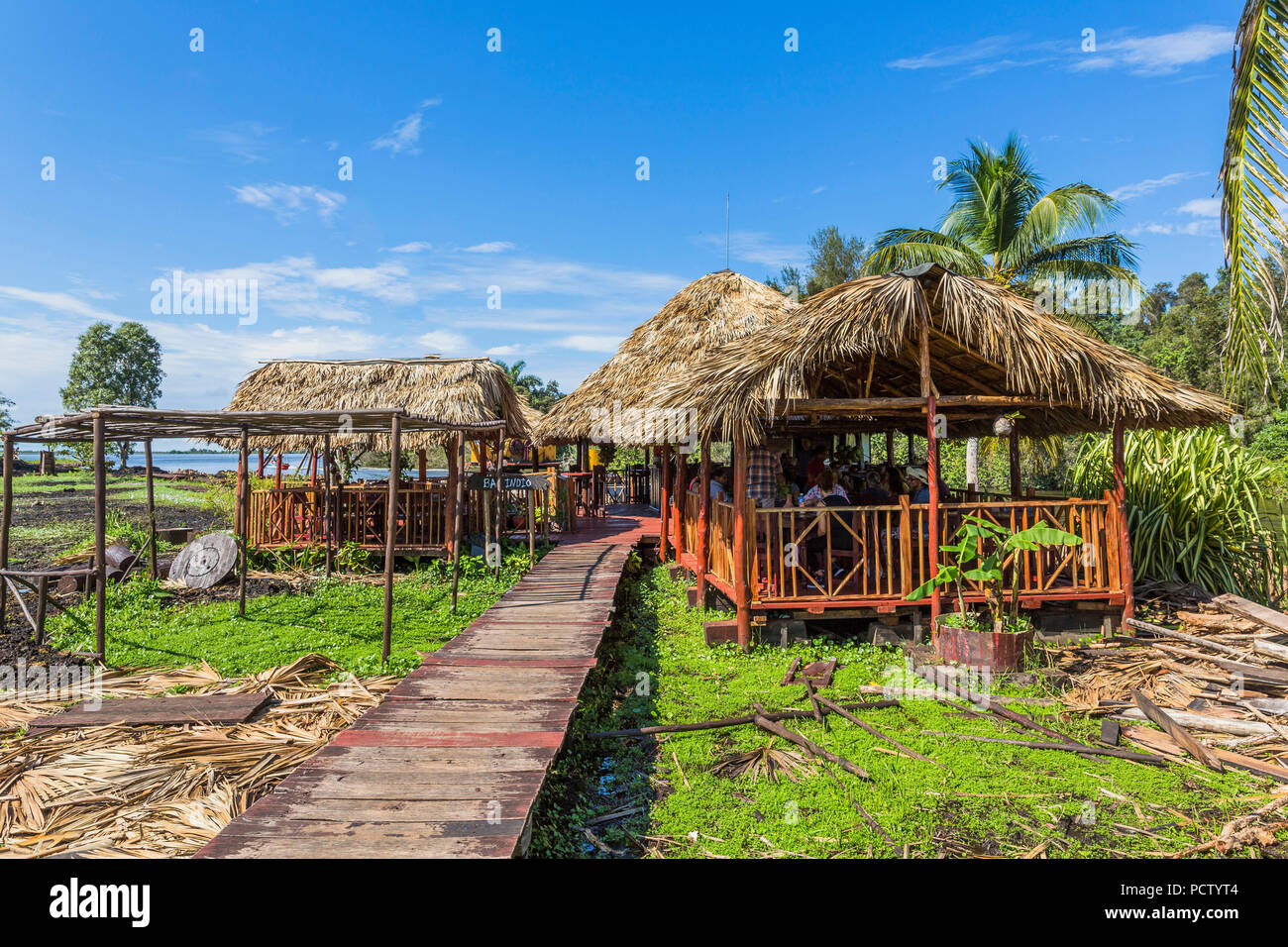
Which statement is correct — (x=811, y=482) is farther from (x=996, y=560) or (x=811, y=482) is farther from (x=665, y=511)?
(x=996, y=560)

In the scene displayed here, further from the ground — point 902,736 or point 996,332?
point 996,332

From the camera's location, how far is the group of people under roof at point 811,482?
7996 millimetres

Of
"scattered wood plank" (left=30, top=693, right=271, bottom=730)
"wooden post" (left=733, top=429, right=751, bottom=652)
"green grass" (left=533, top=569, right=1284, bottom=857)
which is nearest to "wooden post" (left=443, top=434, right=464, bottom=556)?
"scattered wood plank" (left=30, top=693, right=271, bottom=730)

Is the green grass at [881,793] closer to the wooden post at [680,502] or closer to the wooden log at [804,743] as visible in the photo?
the wooden log at [804,743]

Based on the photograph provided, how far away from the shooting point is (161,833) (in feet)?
12.4

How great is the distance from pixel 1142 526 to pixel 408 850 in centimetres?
972

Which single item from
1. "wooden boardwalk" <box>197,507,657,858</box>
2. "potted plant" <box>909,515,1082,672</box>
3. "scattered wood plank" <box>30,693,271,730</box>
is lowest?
"scattered wood plank" <box>30,693,271,730</box>

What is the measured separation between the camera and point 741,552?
7.03 meters

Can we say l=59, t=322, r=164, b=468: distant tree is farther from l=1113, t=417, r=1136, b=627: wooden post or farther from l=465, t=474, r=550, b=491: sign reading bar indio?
l=1113, t=417, r=1136, b=627: wooden post

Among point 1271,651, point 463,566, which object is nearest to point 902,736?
point 1271,651

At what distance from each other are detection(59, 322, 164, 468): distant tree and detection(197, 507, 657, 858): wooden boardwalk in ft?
120

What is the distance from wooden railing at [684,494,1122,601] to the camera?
707 cm

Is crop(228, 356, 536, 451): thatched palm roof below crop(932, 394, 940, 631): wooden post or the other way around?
the other way around
